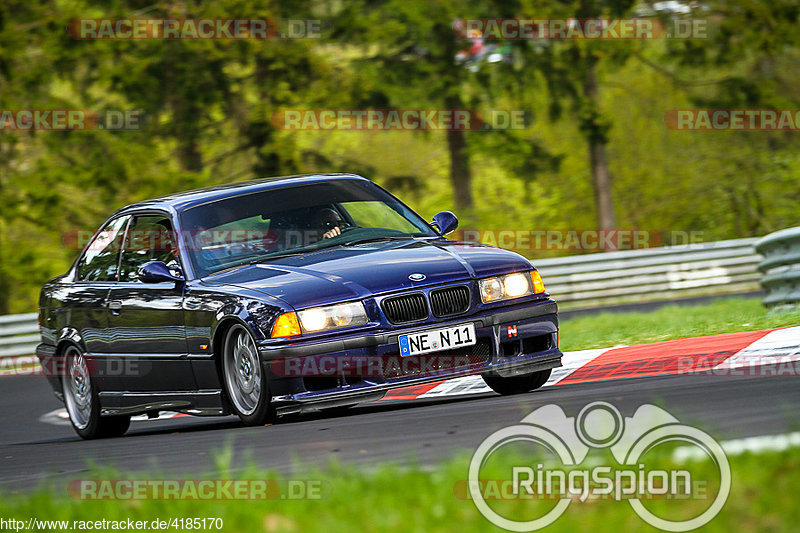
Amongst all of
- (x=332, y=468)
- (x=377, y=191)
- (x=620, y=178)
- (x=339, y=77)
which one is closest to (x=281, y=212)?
(x=377, y=191)

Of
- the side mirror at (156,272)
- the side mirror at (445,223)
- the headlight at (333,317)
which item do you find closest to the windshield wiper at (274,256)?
the side mirror at (156,272)

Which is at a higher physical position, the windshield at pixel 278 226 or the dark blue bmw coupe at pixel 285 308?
the windshield at pixel 278 226

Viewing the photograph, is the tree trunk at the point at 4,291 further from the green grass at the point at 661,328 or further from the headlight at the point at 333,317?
the headlight at the point at 333,317

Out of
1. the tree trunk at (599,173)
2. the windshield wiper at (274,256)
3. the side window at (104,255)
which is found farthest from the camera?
the tree trunk at (599,173)

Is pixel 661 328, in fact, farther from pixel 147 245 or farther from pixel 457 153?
pixel 457 153

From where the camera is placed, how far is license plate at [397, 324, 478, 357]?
23.9 ft

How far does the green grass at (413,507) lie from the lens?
140 inches

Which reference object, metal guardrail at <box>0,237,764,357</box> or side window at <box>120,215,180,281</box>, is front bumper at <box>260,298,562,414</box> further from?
metal guardrail at <box>0,237,764,357</box>

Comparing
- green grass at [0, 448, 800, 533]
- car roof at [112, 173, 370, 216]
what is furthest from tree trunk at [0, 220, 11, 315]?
green grass at [0, 448, 800, 533]

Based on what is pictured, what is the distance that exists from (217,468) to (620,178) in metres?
29.5

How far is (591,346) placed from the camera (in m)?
→ 10.5

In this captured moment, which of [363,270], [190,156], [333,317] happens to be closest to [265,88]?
[190,156]

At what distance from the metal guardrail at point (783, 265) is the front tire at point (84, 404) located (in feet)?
21.5

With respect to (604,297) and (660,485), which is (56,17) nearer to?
(604,297)
